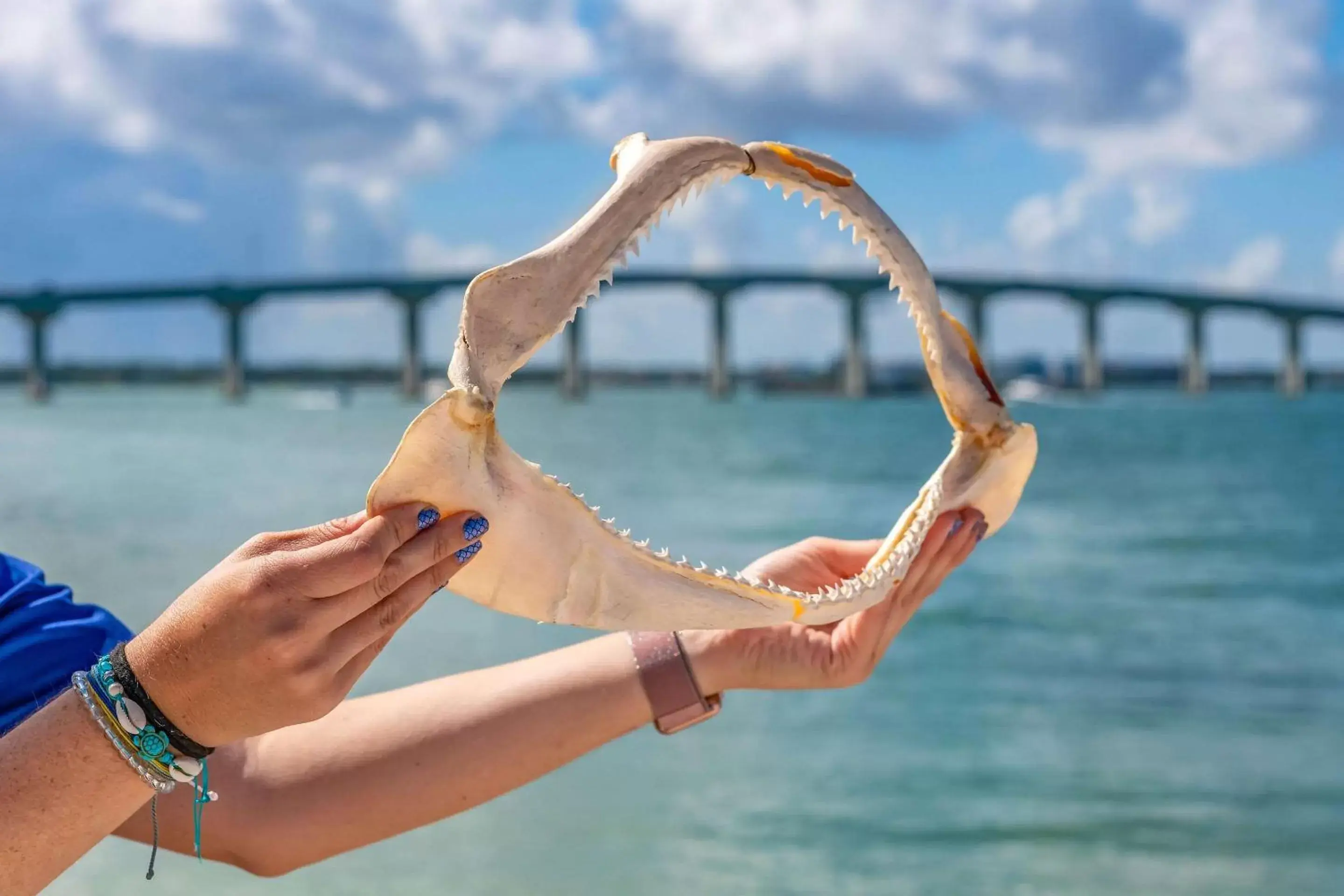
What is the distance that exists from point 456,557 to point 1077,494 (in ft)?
92.3

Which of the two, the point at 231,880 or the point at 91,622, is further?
the point at 231,880

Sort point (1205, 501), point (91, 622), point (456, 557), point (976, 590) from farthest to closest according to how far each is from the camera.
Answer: point (1205, 501)
point (976, 590)
point (91, 622)
point (456, 557)

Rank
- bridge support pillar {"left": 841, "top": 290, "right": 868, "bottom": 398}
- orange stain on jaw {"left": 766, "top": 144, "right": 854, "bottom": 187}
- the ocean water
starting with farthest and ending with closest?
bridge support pillar {"left": 841, "top": 290, "right": 868, "bottom": 398} → the ocean water → orange stain on jaw {"left": 766, "top": 144, "right": 854, "bottom": 187}

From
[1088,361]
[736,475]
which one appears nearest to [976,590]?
[736,475]

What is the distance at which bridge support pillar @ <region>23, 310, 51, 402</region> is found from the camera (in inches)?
2335

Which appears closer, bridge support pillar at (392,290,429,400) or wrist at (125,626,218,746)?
wrist at (125,626,218,746)

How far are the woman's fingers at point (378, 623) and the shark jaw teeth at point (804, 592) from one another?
0.26 meters

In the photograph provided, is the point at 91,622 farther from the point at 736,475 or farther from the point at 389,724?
the point at 736,475

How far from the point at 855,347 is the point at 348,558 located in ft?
177

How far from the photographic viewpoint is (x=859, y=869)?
5.54 meters

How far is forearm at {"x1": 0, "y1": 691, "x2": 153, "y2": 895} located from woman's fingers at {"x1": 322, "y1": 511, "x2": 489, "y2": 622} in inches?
11.8

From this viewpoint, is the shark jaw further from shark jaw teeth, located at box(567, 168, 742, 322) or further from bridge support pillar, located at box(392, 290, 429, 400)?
bridge support pillar, located at box(392, 290, 429, 400)

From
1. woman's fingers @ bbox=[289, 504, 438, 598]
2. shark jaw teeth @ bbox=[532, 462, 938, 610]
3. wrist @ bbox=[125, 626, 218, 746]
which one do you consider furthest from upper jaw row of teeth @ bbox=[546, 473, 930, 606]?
wrist @ bbox=[125, 626, 218, 746]

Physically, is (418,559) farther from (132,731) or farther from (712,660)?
(712,660)
